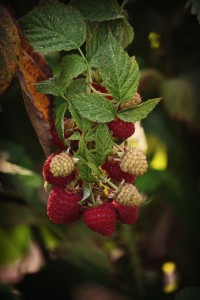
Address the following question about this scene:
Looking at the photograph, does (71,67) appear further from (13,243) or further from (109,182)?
(13,243)

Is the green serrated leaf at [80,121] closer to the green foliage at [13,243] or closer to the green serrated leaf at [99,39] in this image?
the green serrated leaf at [99,39]

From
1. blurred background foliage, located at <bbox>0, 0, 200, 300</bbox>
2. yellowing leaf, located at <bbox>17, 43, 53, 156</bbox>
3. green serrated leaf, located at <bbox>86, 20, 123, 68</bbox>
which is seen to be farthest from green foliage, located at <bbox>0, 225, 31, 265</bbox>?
green serrated leaf, located at <bbox>86, 20, 123, 68</bbox>

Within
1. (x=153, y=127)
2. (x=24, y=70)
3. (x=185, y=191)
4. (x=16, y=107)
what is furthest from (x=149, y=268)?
(x=24, y=70)

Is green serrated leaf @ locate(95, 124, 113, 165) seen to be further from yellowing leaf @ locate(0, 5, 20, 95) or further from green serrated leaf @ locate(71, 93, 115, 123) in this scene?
yellowing leaf @ locate(0, 5, 20, 95)

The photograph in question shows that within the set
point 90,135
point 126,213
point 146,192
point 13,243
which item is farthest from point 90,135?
point 13,243

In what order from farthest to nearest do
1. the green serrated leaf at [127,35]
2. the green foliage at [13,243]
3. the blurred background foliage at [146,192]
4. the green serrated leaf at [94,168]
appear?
1. the green foliage at [13,243]
2. the blurred background foliage at [146,192]
3. the green serrated leaf at [127,35]
4. the green serrated leaf at [94,168]

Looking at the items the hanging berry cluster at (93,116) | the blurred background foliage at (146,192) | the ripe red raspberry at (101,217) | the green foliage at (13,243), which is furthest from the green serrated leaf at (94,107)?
the green foliage at (13,243)
